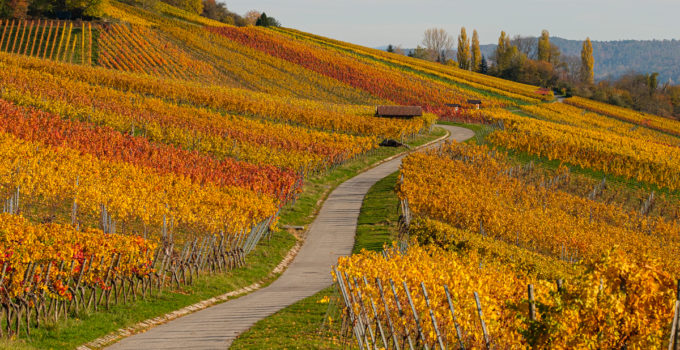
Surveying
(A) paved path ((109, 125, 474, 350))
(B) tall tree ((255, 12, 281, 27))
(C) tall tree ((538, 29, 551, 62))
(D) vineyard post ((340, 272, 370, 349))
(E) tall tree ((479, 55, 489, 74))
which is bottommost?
(A) paved path ((109, 125, 474, 350))

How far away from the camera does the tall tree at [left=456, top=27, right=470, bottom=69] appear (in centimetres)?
17964

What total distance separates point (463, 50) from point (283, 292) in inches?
6518

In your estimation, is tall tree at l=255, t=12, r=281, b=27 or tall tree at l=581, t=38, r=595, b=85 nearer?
tall tree at l=255, t=12, r=281, b=27

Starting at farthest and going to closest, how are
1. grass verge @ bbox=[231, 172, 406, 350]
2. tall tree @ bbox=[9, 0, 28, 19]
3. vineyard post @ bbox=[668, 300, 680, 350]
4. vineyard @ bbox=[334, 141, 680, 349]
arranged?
tall tree @ bbox=[9, 0, 28, 19] < grass verge @ bbox=[231, 172, 406, 350] < vineyard @ bbox=[334, 141, 680, 349] < vineyard post @ bbox=[668, 300, 680, 350]

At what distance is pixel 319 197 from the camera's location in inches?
1692

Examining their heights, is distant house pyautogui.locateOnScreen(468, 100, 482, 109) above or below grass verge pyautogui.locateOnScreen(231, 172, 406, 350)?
above

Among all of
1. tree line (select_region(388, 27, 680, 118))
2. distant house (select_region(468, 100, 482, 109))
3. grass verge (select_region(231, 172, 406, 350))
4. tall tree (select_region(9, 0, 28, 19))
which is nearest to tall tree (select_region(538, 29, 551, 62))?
tree line (select_region(388, 27, 680, 118))

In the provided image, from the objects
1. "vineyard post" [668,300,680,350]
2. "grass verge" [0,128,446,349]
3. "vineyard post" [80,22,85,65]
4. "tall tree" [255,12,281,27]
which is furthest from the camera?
"tall tree" [255,12,281,27]

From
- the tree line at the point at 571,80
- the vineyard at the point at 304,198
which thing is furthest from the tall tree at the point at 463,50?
the vineyard at the point at 304,198

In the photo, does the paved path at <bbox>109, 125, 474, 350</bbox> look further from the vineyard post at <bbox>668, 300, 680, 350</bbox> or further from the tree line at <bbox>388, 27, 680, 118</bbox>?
the tree line at <bbox>388, 27, 680, 118</bbox>

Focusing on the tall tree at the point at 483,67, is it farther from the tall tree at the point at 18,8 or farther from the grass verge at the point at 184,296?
the grass verge at the point at 184,296

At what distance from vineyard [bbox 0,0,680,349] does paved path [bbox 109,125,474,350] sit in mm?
1746

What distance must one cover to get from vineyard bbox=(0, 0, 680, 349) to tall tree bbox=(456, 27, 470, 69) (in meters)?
81.7

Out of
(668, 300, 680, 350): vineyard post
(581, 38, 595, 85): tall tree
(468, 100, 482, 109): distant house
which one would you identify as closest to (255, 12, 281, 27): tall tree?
(468, 100, 482, 109): distant house
